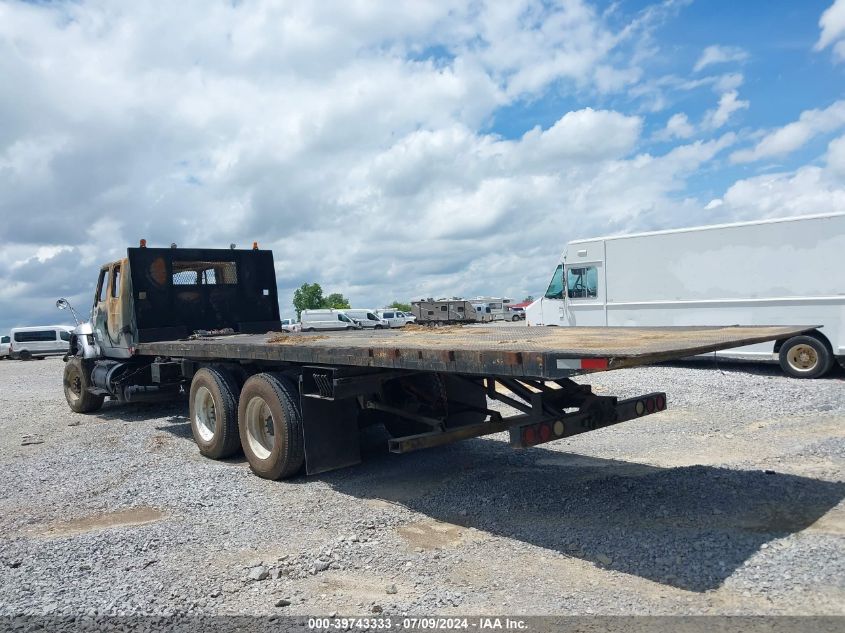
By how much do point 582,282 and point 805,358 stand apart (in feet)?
16.5

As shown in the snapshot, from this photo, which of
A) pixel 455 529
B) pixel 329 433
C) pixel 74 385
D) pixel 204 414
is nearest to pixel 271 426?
pixel 329 433

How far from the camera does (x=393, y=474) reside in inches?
285

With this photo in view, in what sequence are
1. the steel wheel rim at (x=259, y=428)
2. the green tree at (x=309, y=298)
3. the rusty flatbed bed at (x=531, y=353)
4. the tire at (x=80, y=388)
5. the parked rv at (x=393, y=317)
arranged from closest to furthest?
the rusty flatbed bed at (x=531, y=353) → the steel wheel rim at (x=259, y=428) → the tire at (x=80, y=388) → the parked rv at (x=393, y=317) → the green tree at (x=309, y=298)

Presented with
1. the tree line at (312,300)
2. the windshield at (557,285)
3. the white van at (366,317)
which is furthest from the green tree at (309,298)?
the windshield at (557,285)

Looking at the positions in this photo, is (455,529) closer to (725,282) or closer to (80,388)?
(80,388)

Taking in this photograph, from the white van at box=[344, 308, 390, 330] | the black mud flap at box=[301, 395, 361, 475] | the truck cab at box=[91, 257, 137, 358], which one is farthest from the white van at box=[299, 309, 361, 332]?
the black mud flap at box=[301, 395, 361, 475]

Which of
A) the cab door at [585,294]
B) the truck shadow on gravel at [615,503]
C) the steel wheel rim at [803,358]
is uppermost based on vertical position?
the cab door at [585,294]

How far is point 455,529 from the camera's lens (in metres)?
5.46

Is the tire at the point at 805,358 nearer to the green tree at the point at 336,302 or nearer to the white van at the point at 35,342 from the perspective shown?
the white van at the point at 35,342

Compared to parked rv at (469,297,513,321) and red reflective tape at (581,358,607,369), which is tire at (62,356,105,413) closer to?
red reflective tape at (581,358,607,369)

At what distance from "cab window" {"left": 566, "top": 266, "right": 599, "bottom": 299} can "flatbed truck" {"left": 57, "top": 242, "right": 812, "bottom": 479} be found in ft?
25.4

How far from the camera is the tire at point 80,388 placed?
12086 mm

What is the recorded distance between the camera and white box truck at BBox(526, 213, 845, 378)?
1302 cm

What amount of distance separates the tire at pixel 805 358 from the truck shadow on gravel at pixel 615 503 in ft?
25.1
